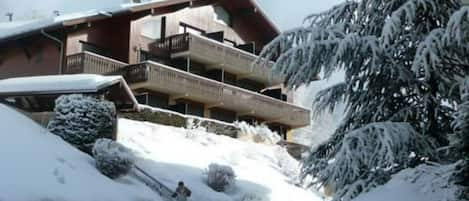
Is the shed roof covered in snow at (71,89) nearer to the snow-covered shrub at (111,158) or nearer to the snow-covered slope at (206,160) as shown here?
the snow-covered slope at (206,160)

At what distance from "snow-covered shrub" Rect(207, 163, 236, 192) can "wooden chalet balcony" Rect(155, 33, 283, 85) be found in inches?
457

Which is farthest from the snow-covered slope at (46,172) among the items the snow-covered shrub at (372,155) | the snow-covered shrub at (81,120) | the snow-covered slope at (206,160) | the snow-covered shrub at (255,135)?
the snow-covered shrub at (255,135)

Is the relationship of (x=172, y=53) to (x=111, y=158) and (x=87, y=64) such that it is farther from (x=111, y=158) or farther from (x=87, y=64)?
(x=111, y=158)

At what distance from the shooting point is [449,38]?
9.88 metres

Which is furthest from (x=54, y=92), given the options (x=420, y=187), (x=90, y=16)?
(x=420, y=187)

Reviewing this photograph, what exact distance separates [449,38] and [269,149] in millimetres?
22537

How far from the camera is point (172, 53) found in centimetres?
3544

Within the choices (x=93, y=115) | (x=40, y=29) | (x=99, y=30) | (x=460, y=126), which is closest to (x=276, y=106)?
(x=99, y=30)

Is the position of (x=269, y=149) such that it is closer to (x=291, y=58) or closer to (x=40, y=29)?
(x=40, y=29)

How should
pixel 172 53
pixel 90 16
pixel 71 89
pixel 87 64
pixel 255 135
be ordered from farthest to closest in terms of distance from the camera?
pixel 172 53 → pixel 255 135 → pixel 90 16 → pixel 87 64 → pixel 71 89

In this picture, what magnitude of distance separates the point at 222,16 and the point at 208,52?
5166mm

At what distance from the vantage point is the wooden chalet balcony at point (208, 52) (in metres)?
35.1

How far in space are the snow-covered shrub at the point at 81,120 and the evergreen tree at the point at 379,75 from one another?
10.5 m

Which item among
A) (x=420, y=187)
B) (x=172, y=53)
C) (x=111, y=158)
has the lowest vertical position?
(x=111, y=158)
